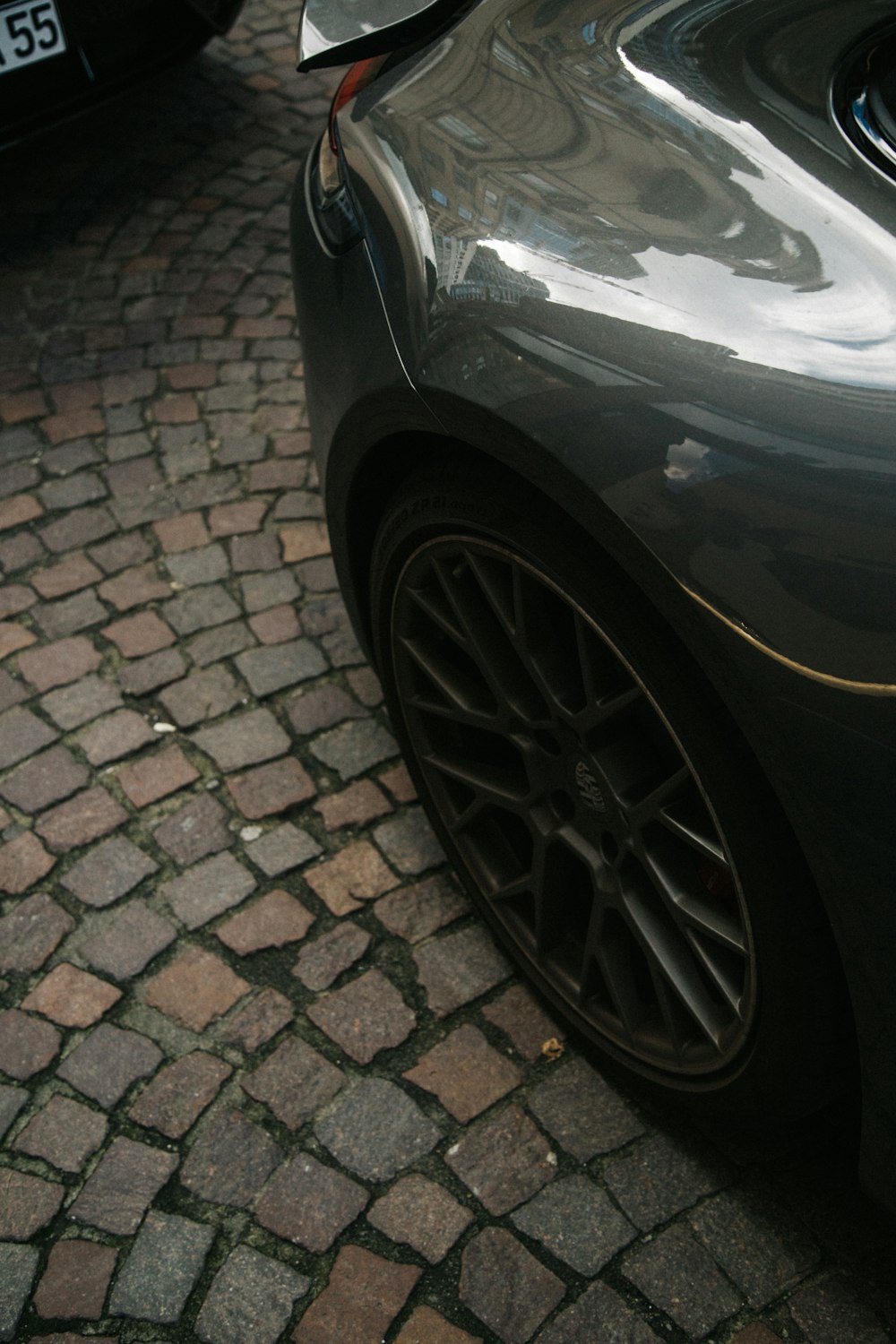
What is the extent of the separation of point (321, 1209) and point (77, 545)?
1.96 meters

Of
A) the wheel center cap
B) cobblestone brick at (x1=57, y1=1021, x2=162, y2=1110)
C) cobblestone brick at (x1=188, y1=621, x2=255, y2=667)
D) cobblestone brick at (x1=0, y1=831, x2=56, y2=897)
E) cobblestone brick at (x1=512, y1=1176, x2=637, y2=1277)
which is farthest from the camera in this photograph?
cobblestone brick at (x1=188, y1=621, x2=255, y2=667)

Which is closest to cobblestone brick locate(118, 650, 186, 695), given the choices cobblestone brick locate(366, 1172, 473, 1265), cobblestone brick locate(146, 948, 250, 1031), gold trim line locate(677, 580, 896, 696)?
cobblestone brick locate(146, 948, 250, 1031)

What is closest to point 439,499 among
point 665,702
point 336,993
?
point 665,702

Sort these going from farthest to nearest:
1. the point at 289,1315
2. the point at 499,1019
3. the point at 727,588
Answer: the point at 499,1019
the point at 289,1315
the point at 727,588

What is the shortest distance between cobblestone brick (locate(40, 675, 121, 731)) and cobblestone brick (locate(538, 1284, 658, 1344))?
1.67 m

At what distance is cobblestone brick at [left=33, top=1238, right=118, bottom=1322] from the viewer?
6.39 feet

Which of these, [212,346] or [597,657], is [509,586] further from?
[212,346]

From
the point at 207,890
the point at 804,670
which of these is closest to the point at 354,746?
the point at 207,890

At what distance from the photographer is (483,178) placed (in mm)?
1821

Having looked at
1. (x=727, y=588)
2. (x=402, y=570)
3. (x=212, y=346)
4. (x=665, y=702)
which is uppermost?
(x=727, y=588)

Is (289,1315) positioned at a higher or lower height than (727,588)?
lower

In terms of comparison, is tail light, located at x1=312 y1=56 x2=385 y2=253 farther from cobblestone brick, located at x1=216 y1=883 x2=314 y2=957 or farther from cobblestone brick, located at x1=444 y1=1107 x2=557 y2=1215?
cobblestone brick, located at x1=444 y1=1107 x2=557 y2=1215

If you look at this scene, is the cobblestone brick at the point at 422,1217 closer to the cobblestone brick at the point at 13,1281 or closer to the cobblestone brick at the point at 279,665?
the cobblestone brick at the point at 13,1281

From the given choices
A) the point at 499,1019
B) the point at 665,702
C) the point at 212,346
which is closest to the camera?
the point at 665,702
